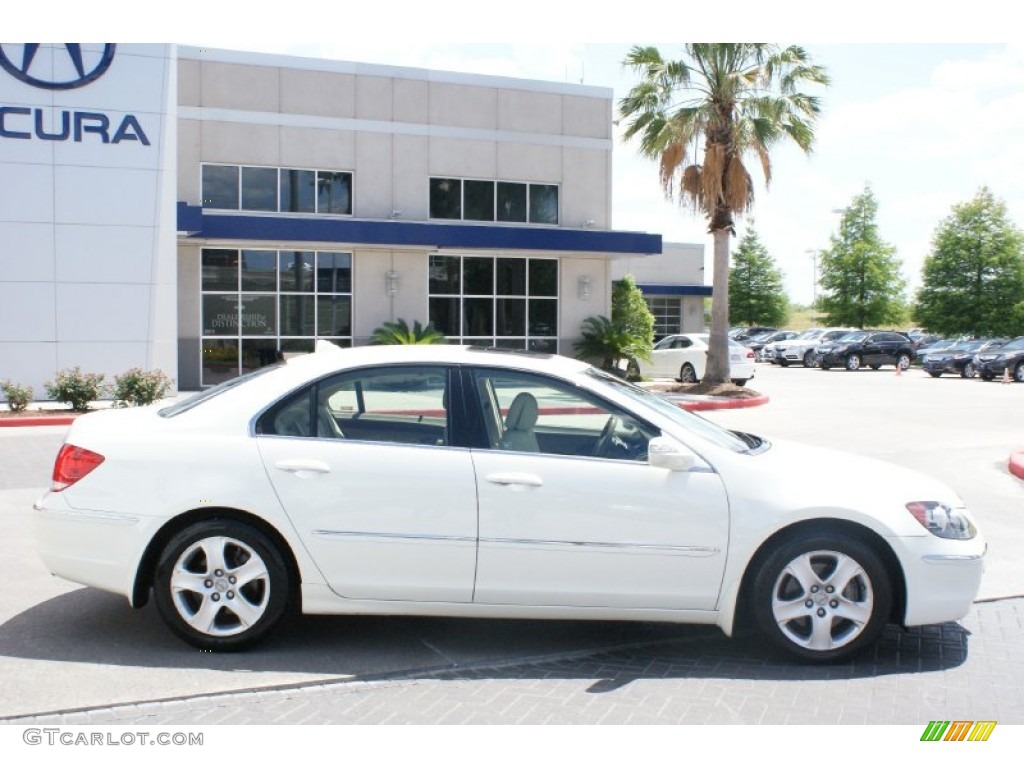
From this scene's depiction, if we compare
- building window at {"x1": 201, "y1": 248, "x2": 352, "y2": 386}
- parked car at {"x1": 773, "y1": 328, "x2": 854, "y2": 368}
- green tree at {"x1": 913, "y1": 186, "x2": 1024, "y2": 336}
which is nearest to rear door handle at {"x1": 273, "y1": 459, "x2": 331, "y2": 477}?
building window at {"x1": 201, "y1": 248, "x2": 352, "y2": 386}

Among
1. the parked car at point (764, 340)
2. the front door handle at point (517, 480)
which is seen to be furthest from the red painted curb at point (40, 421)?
the parked car at point (764, 340)

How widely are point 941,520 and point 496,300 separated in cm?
2337

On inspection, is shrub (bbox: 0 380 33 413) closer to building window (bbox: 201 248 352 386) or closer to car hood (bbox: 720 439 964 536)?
building window (bbox: 201 248 352 386)

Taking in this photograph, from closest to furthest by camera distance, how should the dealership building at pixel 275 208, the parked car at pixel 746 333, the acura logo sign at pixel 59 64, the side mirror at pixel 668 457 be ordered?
the side mirror at pixel 668 457 < the acura logo sign at pixel 59 64 < the dealership building at pixel 275 208 < the parked car at pixel 746 333

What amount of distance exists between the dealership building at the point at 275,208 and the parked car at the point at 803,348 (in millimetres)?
18354

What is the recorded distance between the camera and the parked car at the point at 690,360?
27.8 metres

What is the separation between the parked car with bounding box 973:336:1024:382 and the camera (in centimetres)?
3422

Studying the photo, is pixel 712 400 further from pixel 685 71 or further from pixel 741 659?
pixel 741 659

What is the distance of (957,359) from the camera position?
3703 cm

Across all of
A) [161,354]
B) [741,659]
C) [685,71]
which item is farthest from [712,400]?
[741,659]

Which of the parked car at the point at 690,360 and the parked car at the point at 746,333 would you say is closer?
the parked car at the point at 690,360

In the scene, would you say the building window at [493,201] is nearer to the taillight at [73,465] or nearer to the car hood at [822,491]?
the taillight at [73,465]

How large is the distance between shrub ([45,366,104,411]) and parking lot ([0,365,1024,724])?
40.2 ft

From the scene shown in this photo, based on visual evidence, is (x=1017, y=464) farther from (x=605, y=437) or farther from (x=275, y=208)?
(x=275, y=208)
